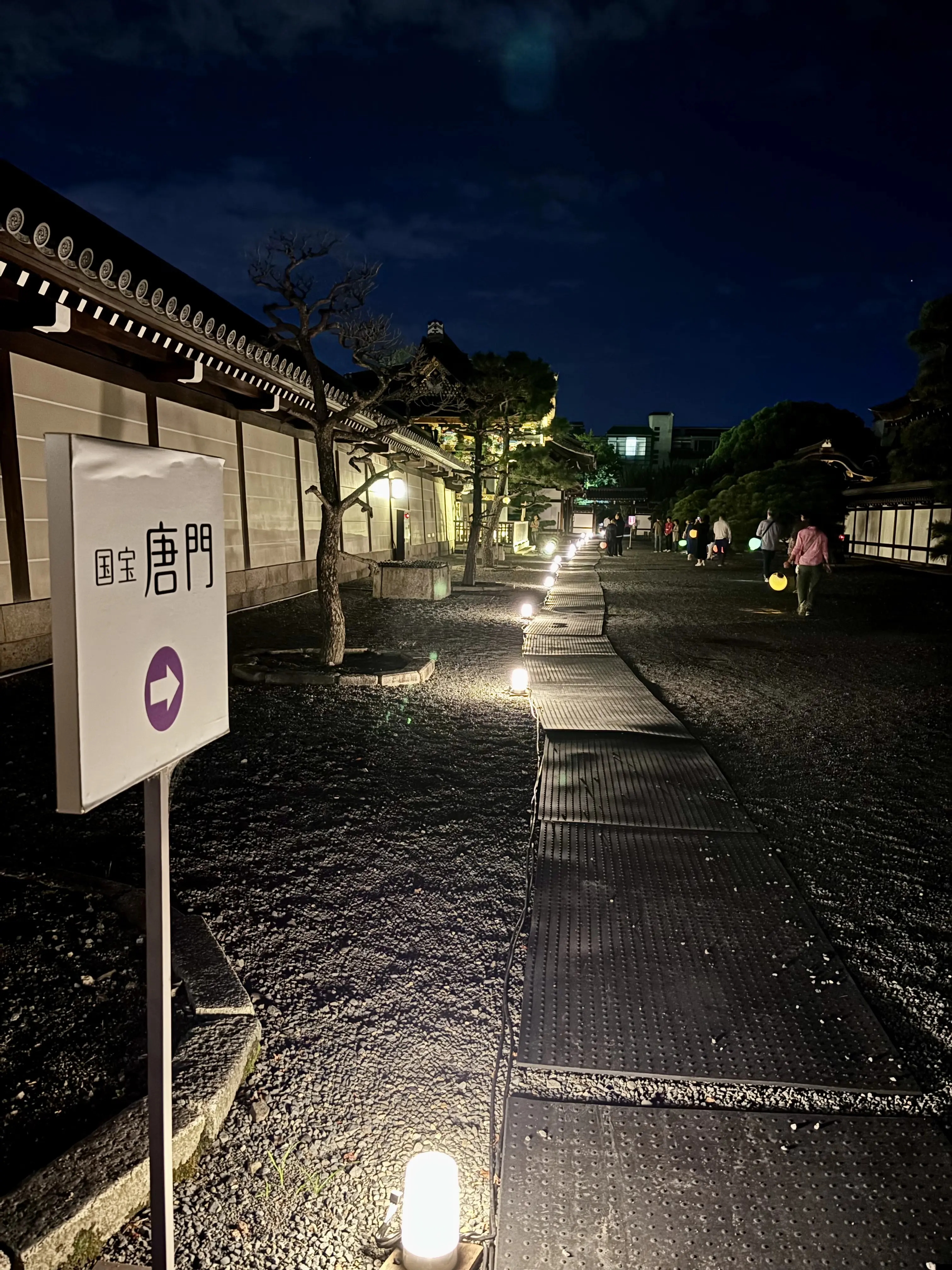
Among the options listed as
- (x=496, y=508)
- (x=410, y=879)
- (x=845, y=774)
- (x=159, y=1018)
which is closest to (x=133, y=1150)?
(x=159, y=1018)

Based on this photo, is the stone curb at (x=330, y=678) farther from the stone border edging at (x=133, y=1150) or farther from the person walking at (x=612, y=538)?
the person walking at (x=612, y=538)

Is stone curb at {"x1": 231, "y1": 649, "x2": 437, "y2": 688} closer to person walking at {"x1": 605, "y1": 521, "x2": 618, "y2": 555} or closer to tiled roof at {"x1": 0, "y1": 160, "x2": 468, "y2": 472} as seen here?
tiled roof at {"x1": 0, "y1": 160, "x2": 468, "y2": 472}

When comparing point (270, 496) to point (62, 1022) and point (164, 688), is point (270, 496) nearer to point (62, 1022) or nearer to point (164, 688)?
point (62, 1022)

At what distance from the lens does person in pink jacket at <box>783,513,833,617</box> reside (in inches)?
468

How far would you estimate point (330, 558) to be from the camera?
757cm

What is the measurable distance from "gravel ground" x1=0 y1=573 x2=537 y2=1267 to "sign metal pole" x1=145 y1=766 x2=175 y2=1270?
321 mm

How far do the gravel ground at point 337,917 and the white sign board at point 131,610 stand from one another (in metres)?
1.17

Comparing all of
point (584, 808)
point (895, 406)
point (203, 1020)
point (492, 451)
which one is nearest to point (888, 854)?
point (584, 808)

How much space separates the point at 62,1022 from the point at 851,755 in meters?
5.04

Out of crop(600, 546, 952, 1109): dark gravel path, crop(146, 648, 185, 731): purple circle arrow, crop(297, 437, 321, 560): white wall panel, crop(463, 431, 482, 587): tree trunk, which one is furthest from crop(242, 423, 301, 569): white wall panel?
crop(146, 648, 185, 731): purple circle arrow

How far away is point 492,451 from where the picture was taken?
23.7m

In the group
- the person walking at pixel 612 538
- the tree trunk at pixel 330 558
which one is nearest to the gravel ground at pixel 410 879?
the tree trunk at pixel 330 558

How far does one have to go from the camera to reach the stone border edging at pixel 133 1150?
5.24ft

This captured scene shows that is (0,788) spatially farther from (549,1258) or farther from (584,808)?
(549,1258)
